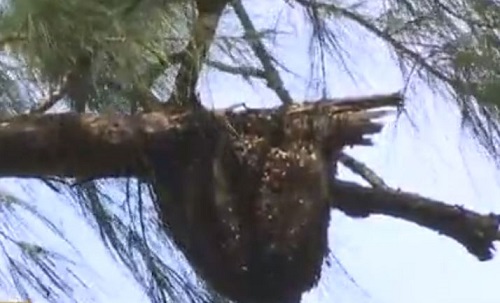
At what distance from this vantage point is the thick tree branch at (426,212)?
4.21 feet

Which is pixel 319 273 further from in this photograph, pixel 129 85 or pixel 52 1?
pixel 52 1

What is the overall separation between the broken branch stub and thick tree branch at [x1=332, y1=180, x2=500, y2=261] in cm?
4

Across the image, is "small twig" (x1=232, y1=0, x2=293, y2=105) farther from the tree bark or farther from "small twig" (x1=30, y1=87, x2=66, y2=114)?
"small twig" (x1=30, y1=87, x2=66, y2=114)

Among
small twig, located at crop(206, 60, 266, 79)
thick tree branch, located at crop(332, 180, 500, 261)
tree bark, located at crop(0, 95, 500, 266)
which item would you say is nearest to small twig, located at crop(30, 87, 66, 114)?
tree bark, located at crop(0, 95, 500, 266)

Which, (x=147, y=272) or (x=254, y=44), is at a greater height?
(x=254, y=44)

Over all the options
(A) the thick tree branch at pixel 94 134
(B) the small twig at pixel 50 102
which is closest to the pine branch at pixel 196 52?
(A) the thick tree branch at pixel 94 134

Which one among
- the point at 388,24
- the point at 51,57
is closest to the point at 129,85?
the point at 51,57

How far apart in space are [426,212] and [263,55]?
0.79 feet

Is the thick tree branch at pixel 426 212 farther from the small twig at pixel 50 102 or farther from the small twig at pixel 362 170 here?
the small twig at pixel 50 102

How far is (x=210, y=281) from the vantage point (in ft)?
4.39

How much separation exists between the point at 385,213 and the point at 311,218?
9 centimetres

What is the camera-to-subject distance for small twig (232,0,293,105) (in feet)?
4.31

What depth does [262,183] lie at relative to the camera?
128 centimetres

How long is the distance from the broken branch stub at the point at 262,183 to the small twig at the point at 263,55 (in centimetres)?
4
